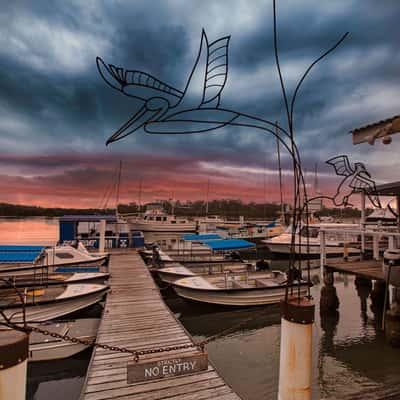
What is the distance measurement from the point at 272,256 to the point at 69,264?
19831mm

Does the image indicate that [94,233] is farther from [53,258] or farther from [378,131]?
[378,131]

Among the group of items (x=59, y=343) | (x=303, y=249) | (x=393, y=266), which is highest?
(x=393, y=266)

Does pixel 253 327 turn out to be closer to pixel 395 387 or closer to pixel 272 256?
pixel 395 387

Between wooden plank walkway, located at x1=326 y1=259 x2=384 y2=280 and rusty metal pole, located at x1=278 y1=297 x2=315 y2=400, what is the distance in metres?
6.60

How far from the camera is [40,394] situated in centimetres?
664

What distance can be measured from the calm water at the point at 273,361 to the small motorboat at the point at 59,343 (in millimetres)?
217

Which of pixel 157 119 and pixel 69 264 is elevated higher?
pixel 157 119

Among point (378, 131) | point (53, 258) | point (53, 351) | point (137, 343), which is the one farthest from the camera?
point (53, 258)

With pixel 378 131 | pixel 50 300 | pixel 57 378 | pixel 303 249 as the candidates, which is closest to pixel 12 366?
pixel 57 378

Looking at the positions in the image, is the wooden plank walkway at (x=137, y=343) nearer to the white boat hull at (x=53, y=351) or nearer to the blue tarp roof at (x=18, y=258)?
the white boat hull at (x=53, y=351)

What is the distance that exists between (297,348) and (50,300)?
8.78 m

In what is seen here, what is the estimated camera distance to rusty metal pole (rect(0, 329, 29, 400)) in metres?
1.91

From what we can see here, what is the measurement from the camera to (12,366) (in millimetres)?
1935

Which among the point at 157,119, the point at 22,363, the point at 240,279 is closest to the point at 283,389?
the point at 22,363
